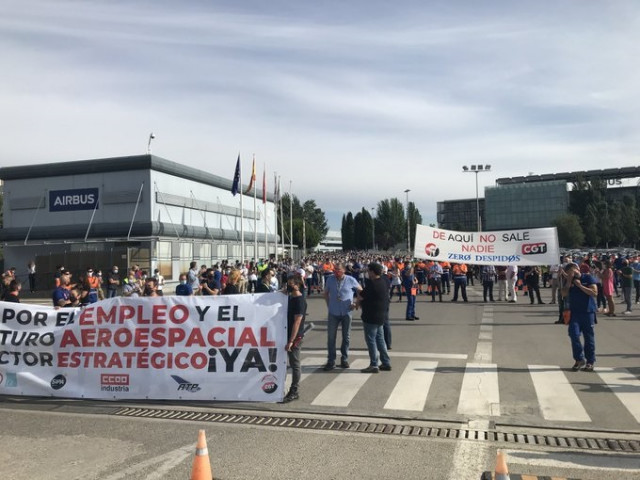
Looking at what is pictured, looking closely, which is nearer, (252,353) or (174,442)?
(174,442)

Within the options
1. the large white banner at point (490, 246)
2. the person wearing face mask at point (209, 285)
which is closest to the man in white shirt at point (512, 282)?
the large white banner at point (490, 246)

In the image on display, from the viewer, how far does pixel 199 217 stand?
38.1 metres

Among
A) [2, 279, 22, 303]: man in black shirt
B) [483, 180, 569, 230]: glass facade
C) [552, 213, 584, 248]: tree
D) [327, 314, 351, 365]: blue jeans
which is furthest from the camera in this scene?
[483, 180, 569, 230]: glass facade

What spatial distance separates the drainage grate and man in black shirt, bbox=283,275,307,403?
2.60ft

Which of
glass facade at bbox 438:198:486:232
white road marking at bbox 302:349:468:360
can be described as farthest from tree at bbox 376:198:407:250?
white road marking at bbox 302:349:468:360

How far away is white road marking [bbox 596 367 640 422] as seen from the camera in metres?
7.15

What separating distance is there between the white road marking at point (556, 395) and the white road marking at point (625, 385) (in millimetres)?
567

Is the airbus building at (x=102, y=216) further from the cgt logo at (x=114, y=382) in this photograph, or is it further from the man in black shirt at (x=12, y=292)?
the cgt logo at (x=114, y=382)

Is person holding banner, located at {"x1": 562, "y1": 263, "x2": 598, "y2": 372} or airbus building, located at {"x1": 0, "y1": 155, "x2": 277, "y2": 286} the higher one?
airbus building, located at {"x1": 0, "y1": 155, "x2": 277, "y2": 286}

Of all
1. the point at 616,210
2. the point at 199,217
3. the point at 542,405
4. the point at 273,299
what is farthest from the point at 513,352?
the point at 616,210

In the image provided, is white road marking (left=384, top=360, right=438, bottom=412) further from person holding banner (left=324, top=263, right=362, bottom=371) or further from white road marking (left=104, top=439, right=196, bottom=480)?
white road marking (left=104, top=439, right=196, bottom=480)

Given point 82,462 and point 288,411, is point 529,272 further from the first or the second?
point 82,462

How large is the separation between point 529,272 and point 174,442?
16985 millimetres

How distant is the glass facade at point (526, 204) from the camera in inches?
4734
